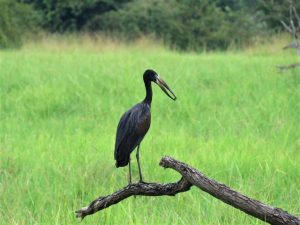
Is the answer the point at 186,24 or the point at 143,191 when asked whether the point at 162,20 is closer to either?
the point at 186,24

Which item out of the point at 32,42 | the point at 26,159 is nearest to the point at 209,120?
the point at 26,159

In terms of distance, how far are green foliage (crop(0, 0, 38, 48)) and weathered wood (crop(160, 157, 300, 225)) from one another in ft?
49.8

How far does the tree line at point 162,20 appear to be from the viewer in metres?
20.5

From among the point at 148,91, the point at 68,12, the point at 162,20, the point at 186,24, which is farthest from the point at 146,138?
the point at 68,12

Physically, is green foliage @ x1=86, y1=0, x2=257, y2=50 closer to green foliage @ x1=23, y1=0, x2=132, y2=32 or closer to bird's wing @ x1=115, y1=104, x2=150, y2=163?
green foliage @ x1=23, y1=0, x2=132, y2=32

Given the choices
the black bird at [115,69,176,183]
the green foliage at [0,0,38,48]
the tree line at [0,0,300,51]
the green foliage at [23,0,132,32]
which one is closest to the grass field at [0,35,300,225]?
the black bird at [115,69,176,183]

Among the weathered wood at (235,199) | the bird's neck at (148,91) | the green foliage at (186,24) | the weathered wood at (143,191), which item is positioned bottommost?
Result: the green foliage at (186,24)

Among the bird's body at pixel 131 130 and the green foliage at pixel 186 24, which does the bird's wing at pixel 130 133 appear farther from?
the green foliage at pixel 186 24

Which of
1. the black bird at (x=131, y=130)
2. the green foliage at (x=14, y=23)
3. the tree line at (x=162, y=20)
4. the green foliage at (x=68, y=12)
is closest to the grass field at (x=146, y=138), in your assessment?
the black bird at (x=131, y=130)

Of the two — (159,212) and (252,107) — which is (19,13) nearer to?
(252,107)

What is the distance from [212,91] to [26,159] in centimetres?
391

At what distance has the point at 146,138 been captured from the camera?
538cm

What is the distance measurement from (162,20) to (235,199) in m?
19.4

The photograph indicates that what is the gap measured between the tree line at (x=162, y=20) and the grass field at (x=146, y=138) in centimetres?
987
